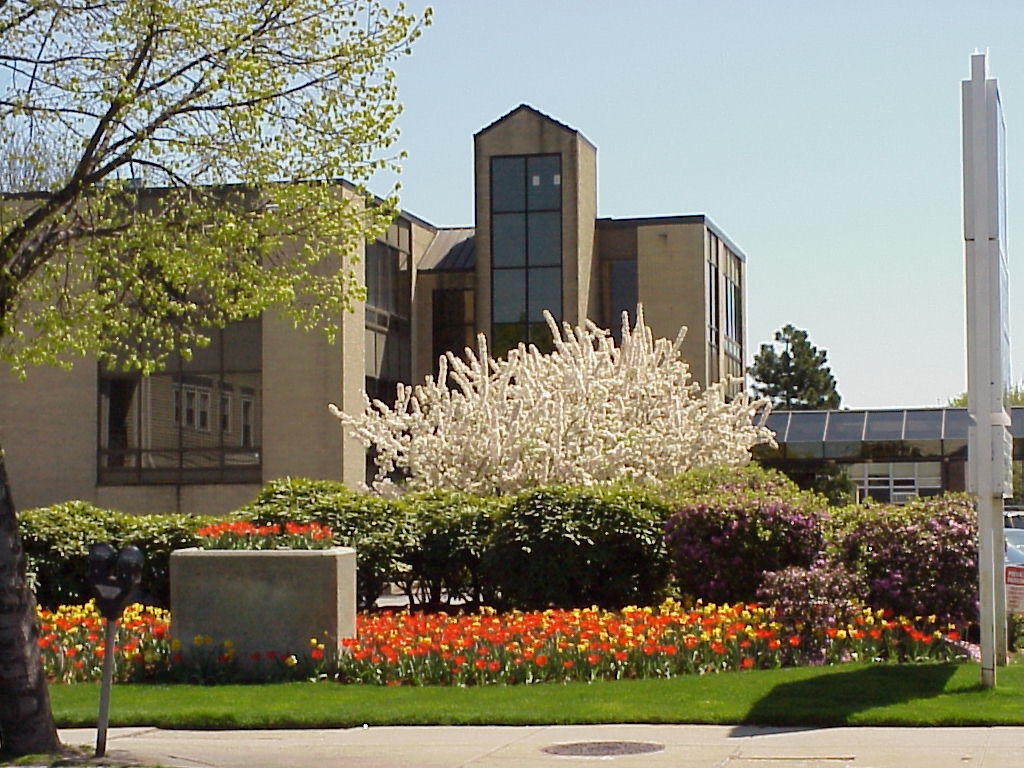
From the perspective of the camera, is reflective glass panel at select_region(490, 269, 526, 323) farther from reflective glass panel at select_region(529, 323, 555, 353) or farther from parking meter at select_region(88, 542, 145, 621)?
parking meter at select_region(88, 542, 145, 621)

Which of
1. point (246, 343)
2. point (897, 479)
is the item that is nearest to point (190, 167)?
point (246, 343)

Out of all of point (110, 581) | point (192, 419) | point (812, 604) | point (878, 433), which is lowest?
point (812, 604)

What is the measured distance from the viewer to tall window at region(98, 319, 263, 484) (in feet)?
120

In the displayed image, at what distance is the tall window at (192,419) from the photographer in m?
36.7

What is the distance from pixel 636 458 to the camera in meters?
23.7

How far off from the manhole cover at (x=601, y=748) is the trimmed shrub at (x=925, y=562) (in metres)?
5.27

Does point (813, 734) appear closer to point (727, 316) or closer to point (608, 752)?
point (608, 752)

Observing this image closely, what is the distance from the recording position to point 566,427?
2422 cm

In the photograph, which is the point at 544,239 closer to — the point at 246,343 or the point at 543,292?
the point at 543,292

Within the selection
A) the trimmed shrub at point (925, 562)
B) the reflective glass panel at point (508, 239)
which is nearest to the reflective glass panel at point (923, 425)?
the reflective glass panel at point (508, 239)

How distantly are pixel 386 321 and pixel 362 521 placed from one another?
70.7 ft

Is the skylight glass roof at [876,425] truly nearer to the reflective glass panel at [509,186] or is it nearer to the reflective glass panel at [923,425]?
the reflective glass panel at [923,425]

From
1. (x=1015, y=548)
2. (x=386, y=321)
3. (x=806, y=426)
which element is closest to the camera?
(x=1015, y=548)

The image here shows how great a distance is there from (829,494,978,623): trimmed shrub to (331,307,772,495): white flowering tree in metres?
7.94
